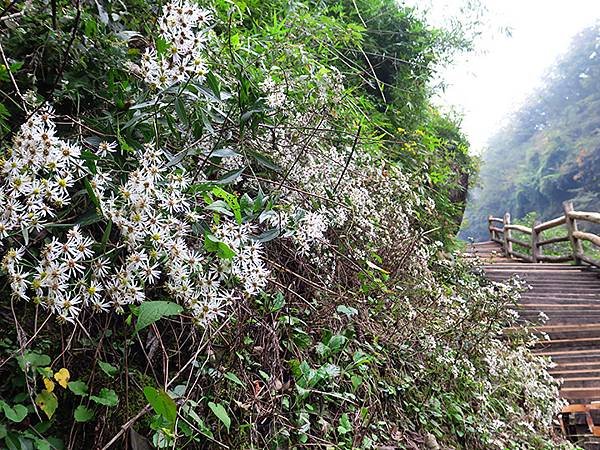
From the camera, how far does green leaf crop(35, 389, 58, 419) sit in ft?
2.60

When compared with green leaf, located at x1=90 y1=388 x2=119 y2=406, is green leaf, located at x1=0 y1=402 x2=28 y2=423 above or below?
below

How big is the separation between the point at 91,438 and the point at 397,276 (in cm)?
140

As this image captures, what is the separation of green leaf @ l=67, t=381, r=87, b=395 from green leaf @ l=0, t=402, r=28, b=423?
0.08 metres

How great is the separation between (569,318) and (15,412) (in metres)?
5.05

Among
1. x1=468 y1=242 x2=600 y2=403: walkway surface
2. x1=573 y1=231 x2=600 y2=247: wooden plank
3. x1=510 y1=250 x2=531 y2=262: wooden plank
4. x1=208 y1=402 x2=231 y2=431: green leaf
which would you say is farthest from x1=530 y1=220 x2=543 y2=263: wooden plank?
x1=208 y1=402 x2=231 y2=431: green leaf

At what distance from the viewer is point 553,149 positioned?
18.4 meters

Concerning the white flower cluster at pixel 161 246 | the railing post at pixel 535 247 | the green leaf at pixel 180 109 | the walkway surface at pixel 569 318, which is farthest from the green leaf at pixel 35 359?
the railing post at pixel 535 247

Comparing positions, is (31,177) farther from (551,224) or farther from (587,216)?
(551,224)

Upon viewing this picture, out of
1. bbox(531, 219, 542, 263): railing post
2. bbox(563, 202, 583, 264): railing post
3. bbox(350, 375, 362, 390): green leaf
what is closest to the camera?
bbox(350, 375, 362, 390): green leaf

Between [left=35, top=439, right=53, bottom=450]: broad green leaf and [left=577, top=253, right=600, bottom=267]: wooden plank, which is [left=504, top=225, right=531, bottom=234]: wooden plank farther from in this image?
[left=35, top=439, right=53, bottom=450]: broad green leaf

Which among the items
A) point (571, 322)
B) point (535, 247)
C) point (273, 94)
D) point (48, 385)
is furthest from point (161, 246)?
point (535, 247)

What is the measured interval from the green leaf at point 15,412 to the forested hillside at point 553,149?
15.3m

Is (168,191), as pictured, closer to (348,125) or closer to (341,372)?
(341,372)

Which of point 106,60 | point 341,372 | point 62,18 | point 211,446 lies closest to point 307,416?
point 341,372
